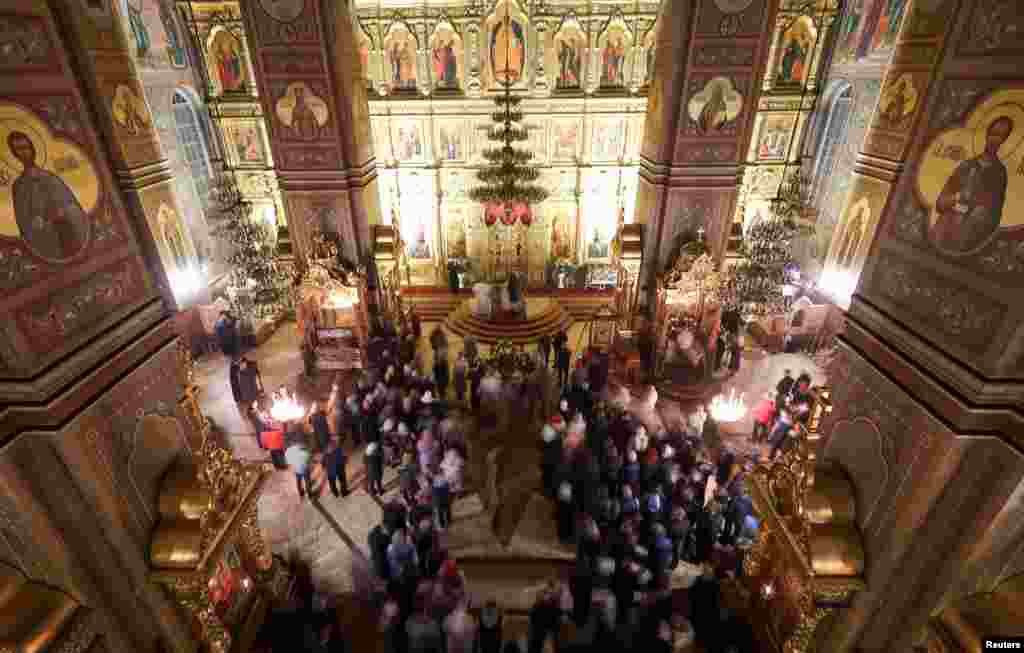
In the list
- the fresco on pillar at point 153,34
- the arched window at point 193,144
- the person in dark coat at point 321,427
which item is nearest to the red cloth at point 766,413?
the person in dark coat at point 321,427

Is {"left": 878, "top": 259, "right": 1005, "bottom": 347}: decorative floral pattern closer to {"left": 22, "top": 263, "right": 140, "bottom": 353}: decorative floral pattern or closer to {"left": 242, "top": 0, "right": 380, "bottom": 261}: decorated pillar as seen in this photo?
{"left": 22, "top": 263, "right": 140, "bottom": 353}: decorative floral pattern

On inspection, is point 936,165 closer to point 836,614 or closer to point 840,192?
point 836,614

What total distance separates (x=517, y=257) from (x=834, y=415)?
13482 mm

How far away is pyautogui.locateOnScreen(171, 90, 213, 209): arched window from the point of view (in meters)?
14.0

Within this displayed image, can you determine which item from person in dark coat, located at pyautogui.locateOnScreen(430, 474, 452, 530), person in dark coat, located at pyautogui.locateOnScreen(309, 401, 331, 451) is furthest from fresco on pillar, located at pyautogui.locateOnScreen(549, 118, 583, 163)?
person in dark coat, located at pyautogui.locateOnScreen(430, 474, 452, 530)

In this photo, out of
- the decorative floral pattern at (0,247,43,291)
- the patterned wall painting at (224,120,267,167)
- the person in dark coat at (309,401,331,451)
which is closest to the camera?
the decorative floral pattern at (0,247,43,291)

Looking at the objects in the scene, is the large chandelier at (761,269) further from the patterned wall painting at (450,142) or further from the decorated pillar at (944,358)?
the patterned wall painting at (450,142)

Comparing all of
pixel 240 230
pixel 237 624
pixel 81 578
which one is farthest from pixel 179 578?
pixel 240 230

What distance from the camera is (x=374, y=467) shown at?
7.89m

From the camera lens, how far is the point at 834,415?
4359mm

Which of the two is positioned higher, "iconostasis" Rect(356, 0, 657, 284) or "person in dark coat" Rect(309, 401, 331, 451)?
"iconostasis" Rect(356, 0, 657, 284)

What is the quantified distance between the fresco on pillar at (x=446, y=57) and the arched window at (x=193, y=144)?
7.19 metres

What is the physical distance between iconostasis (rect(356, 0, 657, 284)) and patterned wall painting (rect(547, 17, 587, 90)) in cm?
3

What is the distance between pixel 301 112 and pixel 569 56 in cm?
890
